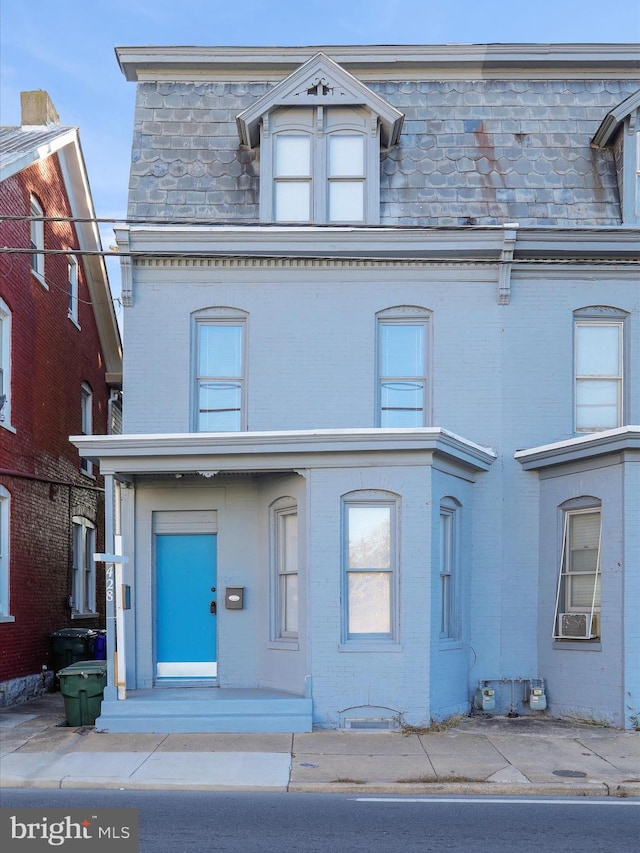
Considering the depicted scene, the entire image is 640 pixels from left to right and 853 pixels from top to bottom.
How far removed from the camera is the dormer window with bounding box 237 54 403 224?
47.8 feet

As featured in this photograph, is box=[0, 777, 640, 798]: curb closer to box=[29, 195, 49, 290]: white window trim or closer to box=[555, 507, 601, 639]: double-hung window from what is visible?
box=[555, 507, 601, 639]: double-hung window

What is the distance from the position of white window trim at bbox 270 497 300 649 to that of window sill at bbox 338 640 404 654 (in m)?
1.01

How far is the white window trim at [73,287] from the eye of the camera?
64.6 feet

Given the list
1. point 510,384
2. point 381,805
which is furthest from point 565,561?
point 381,805

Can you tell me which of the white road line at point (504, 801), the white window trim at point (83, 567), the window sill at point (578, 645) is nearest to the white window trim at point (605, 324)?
the window sill at point (578, 645)

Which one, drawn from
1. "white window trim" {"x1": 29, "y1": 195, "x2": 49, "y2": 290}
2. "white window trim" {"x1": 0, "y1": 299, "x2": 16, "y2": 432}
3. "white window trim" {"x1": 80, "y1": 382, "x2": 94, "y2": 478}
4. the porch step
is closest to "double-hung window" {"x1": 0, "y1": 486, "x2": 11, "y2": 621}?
"white window trim" {"x1": 0, "y1": 299, "x2": 16, "y2": 432}

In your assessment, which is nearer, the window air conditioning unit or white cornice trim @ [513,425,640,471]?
white cornice trim @ [513,425,640,471]

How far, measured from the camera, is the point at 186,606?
13.8 m

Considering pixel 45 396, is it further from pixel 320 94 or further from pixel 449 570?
pixel 449 570

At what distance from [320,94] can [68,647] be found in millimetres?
10403

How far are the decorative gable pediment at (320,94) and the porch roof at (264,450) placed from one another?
5459 millimetres

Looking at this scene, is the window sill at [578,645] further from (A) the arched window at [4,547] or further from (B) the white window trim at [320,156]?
(A) the arched window at [4,547]

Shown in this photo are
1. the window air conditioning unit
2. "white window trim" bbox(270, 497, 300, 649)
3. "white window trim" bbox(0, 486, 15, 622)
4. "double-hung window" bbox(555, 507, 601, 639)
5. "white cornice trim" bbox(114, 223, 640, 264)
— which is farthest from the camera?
"white window trim" bbox(0, 486, 15, 622)

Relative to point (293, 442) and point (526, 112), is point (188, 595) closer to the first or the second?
point (293, 442)
